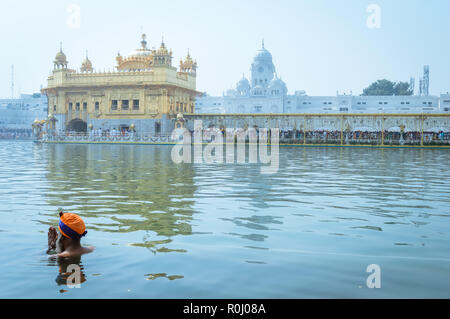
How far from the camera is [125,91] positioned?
162ft

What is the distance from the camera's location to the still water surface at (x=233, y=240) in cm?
423

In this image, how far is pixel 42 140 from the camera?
47094 millimetres

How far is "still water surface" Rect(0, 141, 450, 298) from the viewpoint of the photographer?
4227 millimetres

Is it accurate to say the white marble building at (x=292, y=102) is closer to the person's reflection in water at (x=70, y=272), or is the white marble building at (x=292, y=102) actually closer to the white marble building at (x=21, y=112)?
the white marble building at (x=21, y=112)

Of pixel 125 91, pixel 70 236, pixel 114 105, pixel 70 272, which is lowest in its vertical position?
pixel 70 272

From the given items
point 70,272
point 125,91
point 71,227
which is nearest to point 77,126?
point 125,91

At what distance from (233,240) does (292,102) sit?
3344 inches

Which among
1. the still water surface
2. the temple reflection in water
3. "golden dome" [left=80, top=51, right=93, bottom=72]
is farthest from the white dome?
the still water surface

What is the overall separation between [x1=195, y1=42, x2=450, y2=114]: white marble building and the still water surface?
7613 cm

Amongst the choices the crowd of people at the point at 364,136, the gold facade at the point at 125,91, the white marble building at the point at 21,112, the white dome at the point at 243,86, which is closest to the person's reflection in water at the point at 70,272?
the crowd of people at the point at 364,136

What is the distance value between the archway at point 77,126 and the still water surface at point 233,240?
4329 centimetres

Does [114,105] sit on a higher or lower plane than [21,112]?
lower

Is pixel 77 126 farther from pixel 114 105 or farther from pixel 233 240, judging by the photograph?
pixel 233 240

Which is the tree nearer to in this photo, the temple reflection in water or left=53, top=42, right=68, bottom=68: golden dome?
left=53, top=42, right=68, bottom=68: golden dome
